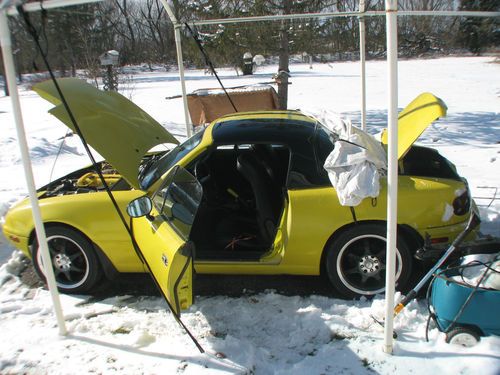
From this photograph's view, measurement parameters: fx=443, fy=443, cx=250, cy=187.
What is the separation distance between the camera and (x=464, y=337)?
275 cm

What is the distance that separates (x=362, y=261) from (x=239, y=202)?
1487 mm

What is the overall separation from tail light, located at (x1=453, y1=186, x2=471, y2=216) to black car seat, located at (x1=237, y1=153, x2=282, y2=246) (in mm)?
1399

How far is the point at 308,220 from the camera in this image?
3428 mm

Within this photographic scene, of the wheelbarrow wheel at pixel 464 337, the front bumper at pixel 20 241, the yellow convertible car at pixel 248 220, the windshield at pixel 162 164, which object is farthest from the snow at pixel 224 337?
the windshield at pixel 162 164

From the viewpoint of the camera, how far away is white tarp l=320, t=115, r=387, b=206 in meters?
3.12

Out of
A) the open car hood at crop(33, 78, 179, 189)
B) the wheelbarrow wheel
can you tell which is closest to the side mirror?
the open car hood at crop(33, 78, 179, 189)

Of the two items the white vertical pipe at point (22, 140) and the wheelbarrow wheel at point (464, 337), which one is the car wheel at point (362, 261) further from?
the white vertical pipe at point (22, 140)

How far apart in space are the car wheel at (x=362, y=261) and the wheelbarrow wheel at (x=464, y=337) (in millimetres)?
728

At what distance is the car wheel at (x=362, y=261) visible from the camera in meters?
3.43

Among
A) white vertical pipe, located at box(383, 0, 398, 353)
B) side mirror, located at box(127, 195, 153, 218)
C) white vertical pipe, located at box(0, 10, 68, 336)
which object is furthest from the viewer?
side mirror, located at box(127, 195, 153, 218)

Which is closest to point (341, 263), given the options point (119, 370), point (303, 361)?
point (303, 361)

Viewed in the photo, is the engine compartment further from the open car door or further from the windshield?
the open car door

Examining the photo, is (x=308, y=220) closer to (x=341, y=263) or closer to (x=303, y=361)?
(x=341, y=263)

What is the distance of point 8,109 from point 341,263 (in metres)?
18.4
